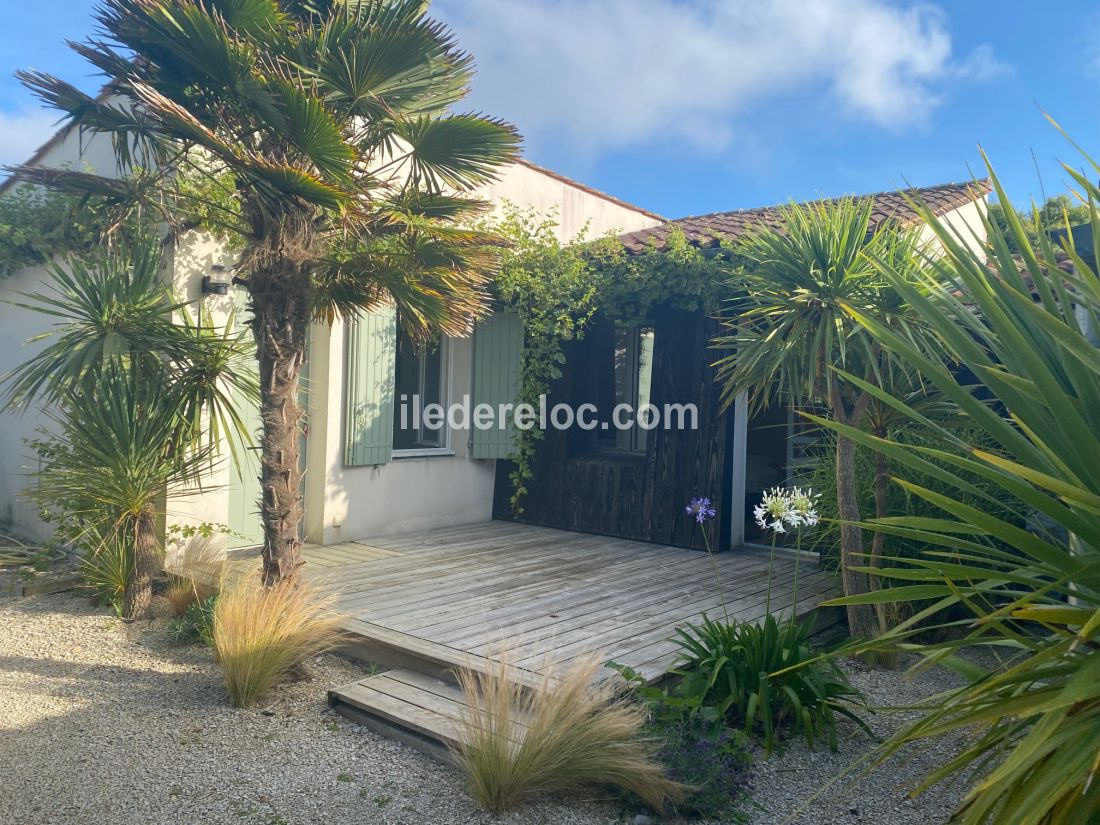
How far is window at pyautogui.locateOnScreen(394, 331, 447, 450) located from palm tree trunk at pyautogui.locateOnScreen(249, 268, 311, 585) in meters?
3.49

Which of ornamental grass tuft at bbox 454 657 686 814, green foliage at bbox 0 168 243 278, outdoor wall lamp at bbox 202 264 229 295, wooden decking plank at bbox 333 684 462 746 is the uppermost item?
green foliage at bbox 0 168 243 278

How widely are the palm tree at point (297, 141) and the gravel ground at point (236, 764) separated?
2.86 ft

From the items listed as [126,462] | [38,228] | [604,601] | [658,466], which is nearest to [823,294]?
[604,601]

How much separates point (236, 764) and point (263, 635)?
71 centimetres

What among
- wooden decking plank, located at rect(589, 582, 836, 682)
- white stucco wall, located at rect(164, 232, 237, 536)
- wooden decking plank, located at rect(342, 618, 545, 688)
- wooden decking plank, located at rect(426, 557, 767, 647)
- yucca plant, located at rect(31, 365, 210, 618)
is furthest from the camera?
white stucco wall, located at rect(164, 232, 237, 536)

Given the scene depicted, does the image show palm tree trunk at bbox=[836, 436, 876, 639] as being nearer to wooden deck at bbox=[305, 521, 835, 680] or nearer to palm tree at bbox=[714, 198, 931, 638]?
palm tree at bbox=[714, 198, 931, 638]

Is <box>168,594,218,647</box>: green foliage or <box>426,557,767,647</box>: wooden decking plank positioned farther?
<box>168,594,218,647</box>: green foliage

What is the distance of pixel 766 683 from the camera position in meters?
3.58

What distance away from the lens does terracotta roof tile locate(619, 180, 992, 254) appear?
7535 mm

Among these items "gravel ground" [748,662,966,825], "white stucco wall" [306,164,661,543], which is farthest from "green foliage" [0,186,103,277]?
"gravel ground" [748,662,966,825]

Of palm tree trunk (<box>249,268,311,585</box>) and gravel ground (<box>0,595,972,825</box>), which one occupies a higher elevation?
palm tree trunk (<box>249,268,311,585</box>)

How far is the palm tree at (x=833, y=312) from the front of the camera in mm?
4449

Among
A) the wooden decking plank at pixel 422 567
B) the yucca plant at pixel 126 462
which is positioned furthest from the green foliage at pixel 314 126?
the wooden decking plank at pixel 422 567

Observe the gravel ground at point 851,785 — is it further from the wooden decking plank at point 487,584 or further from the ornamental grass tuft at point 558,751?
the wooden decking plank at point 487,584
